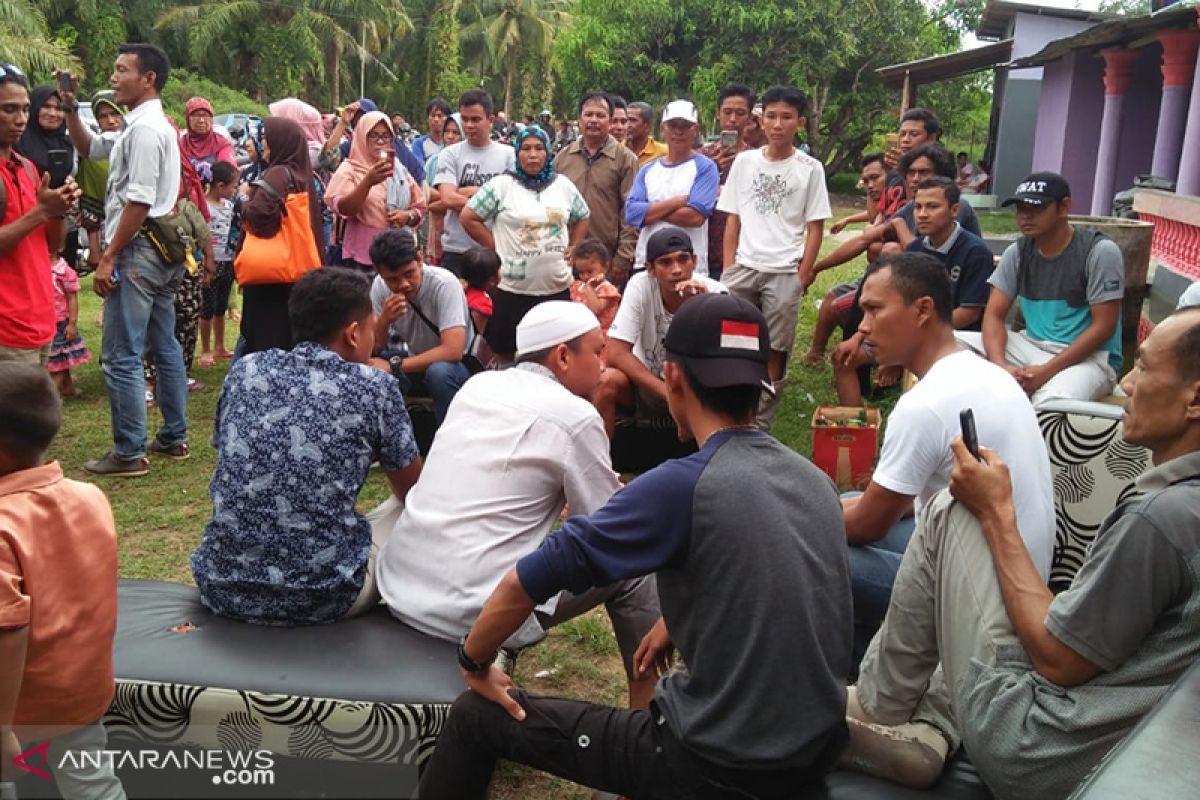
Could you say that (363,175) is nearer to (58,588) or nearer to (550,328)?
(550,328)

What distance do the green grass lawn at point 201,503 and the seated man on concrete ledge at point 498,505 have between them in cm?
55

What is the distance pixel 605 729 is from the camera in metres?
2.59

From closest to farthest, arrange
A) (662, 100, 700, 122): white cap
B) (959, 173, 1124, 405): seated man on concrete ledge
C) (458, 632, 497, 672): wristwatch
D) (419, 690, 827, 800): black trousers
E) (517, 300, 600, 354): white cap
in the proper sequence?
1. (419, 690, 827, 800): black trousers
2. (458, 632, 497, 672): wristwatch
3. (517, 300, 600, 354): white cap
4. (959, 173, 1124, 405): seated man on concrete ledge
5. (662, 100, 700, 122): white cap

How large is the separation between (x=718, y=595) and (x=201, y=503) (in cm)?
418

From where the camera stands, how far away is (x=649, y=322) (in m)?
5.77

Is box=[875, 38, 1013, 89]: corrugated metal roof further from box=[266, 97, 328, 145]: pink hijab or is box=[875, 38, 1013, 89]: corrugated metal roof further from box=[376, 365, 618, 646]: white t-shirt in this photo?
box=[376, 365, 618, 646]: white t-shirt

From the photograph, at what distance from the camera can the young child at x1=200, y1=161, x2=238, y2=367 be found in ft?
27.0

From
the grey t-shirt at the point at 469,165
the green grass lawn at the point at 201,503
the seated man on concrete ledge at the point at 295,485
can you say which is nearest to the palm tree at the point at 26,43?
the green grass lawn at the point at 201,503

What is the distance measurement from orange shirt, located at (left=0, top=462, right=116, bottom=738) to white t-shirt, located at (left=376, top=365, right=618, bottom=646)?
0.96m

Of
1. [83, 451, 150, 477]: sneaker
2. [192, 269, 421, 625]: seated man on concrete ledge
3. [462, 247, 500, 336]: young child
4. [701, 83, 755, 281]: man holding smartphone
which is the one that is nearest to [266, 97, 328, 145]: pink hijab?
[462, 247, 500, 336]: young child

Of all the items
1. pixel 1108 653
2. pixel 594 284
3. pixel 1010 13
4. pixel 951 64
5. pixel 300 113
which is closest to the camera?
pixel 1108 653

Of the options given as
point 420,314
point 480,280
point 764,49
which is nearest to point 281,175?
point 420,314

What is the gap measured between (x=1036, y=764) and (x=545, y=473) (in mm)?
1612

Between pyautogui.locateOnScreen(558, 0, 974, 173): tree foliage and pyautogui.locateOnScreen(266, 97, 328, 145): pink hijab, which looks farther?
pyautogui.locateOnScreen(558, 0, 974, 173): tree foliage
